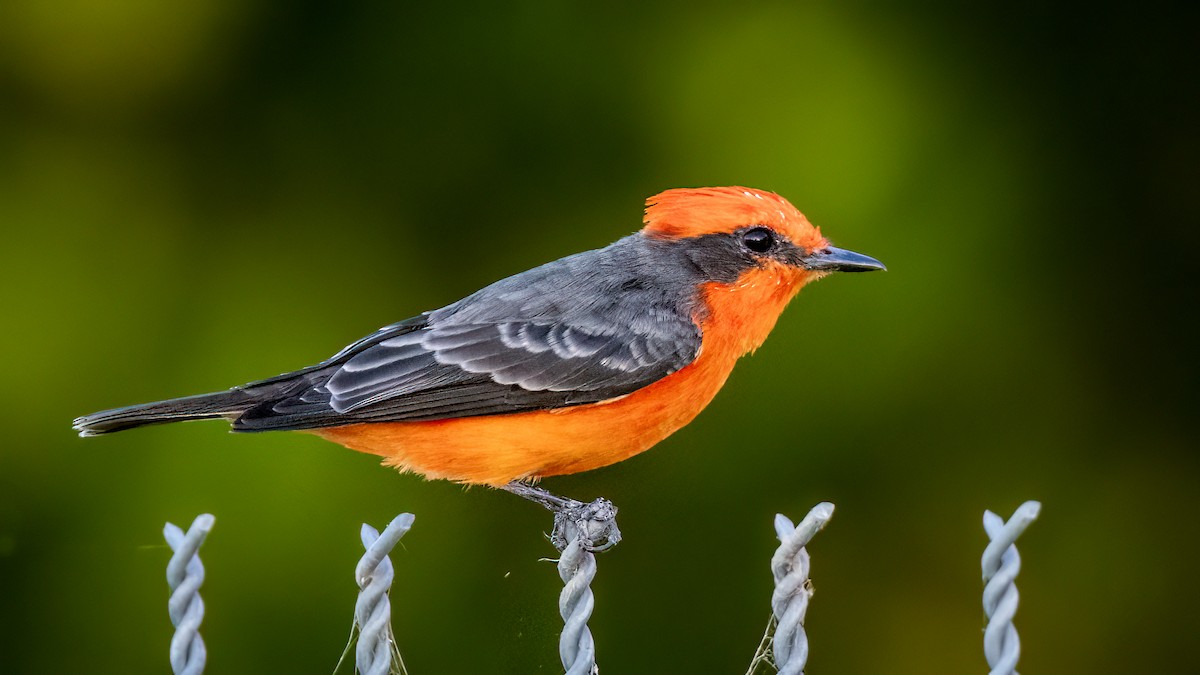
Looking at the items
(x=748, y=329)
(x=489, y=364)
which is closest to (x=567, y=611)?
(x=489, y=364)

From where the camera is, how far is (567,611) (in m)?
2.00

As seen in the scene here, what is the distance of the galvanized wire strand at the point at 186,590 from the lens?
1.81 metres

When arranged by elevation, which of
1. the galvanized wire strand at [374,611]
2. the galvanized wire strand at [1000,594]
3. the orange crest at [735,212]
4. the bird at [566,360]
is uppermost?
the orange crest at [735,212]

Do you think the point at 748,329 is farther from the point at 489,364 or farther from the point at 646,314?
the point at 489,364

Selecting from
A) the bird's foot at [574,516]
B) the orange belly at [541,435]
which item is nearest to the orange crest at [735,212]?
the orange belly at [541,435]

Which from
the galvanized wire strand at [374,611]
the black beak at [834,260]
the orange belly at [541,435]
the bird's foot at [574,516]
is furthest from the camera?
the black beak at [834,260]

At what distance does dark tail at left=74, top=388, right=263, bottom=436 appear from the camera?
3.06m

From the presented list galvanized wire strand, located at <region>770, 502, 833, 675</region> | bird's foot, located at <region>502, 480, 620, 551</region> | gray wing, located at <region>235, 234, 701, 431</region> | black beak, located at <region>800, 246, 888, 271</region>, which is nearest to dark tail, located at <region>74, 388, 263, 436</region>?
gray wing, located at <region>235, 234, 701, 431</region>

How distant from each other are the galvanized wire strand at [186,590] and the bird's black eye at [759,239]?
1897 millimetres

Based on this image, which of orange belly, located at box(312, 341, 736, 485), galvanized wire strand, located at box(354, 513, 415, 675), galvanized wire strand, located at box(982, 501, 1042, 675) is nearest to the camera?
galvanized wire strand, located at box(982, 501, 1042, 675)

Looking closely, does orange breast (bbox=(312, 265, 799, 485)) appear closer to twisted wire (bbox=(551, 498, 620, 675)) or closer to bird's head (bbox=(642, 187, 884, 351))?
bird's head (bbox=(642, 187, 884, 351))

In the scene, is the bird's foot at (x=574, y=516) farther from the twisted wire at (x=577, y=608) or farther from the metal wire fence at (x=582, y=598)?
the metal wire fence at (x=582, y=598)

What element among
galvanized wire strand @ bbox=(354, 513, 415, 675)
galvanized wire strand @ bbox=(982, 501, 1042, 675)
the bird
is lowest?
galvanized wire strand @ bbox=(982, 501, 1042, 675)

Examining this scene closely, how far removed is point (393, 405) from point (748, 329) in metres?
0.99
